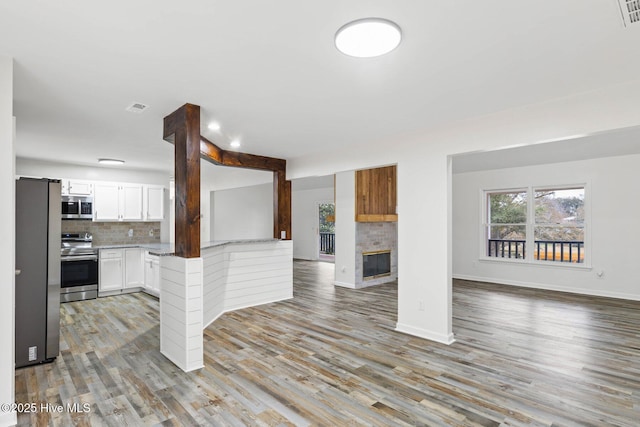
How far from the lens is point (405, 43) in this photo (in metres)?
2.09

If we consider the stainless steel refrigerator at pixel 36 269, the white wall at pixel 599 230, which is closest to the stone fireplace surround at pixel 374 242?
the white wall at pixel 599 230

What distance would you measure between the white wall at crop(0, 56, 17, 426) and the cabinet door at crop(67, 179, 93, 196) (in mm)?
4710

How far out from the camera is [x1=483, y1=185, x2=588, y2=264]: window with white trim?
6.58m

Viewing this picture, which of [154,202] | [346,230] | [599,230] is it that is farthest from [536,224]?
[154,202]

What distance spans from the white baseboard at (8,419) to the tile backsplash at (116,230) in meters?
5.02

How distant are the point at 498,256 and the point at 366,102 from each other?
5.91 meters

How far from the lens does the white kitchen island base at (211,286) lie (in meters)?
3.20

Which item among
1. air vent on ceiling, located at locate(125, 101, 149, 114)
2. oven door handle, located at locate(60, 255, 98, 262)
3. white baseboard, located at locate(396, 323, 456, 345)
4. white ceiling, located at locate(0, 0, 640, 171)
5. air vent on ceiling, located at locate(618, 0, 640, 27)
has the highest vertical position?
air vent on ceiling, located at locate(618, 0, 640, 27)

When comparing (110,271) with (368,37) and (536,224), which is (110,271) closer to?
(368,37)

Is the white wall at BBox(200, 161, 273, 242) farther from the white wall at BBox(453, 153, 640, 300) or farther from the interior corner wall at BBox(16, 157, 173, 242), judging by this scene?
the white wall at BBox(453, 153, 640, 300)

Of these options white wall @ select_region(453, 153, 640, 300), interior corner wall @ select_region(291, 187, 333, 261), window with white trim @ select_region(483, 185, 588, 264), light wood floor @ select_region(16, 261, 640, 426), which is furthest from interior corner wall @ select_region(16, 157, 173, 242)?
white wall @ select_region(453, 153, 640, 300)

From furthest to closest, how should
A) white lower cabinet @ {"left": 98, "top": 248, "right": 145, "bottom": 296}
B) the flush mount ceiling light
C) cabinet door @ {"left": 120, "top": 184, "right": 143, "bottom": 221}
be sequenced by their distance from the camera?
cabinet door @ {"left": 120, "top": 184, "right": 143, "bottom": 221}
white lower cabinet @ {"left": 98, "top": 248, "right": 145, "bottom": 296}
the flush mount ceiling light

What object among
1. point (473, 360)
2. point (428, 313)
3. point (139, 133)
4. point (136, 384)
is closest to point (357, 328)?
point (428, 313)

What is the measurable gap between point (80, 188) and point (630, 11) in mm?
7612
